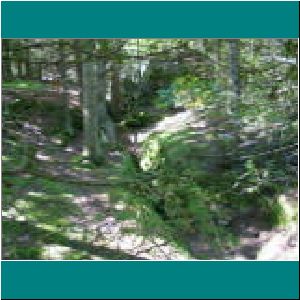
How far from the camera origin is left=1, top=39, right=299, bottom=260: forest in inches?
122

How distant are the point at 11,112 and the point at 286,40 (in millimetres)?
1545

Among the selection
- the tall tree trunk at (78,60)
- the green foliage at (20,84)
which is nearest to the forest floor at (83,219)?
the green foliage at (20,84)

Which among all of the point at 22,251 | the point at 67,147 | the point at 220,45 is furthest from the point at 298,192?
the point at 22,251

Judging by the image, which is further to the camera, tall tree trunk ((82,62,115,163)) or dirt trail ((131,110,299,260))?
tall tree trunk ((82,62,115,163))

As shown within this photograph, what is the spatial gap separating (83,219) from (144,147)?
1.66 ft

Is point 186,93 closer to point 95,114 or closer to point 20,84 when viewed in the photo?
point 95,114

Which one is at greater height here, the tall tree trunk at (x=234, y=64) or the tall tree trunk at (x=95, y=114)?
the tall tree trunk at (x=234, y=64)

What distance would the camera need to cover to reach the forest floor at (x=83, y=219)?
3.07 m

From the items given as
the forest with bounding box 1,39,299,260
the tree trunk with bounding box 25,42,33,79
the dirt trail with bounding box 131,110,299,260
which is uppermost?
the tree trunk with bounding box 25,42,33,79

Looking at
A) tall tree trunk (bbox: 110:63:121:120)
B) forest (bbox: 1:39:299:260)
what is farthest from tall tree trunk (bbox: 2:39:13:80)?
tall tree trunk (bbox: 110:63:121:120)

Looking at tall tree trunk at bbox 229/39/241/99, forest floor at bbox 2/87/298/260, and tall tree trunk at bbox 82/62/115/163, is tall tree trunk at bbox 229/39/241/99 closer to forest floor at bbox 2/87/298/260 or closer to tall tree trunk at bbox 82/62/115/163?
forest floor at bbox 2/87/298/260

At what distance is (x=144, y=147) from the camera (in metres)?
3.14

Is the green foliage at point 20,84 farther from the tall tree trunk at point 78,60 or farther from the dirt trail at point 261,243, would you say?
the dirt trail at point 261,243

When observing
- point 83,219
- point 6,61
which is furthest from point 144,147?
point 6,61
